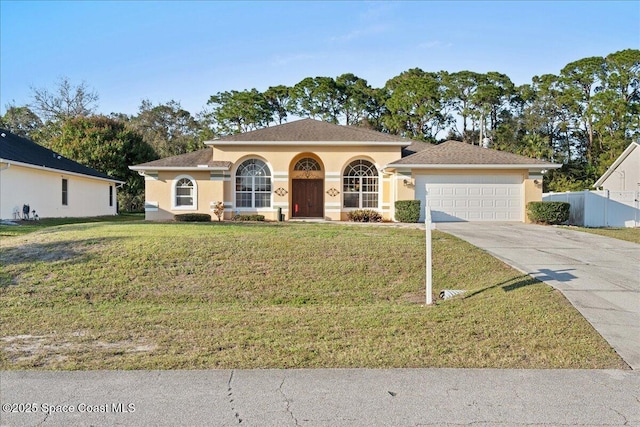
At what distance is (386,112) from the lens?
4838 centimetres

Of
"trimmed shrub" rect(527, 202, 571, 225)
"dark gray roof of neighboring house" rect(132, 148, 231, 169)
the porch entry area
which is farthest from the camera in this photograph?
the porch entry area

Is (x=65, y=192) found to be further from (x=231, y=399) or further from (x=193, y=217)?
(x=231, y=399)

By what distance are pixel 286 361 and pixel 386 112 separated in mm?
44912

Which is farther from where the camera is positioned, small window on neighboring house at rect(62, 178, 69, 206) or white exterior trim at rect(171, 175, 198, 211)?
small window on neighboring house at rect(62, 178, 69, 206)

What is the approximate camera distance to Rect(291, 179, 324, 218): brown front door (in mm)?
24531

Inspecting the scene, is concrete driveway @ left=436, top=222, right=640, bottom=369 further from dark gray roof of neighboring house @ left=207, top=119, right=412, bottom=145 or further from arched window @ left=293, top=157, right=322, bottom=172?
arched window @ left=293, top=157, right=322, bottom=172

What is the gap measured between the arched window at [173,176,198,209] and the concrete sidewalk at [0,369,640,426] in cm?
1843

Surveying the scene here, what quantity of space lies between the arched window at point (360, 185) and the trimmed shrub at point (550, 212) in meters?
7.23

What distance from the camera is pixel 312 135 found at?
23781 millimetres

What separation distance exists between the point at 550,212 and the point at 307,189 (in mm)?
11357

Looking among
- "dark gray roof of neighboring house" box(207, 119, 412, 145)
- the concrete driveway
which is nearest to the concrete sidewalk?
the concrete driveway

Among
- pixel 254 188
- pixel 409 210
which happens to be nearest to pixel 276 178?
pixel 254 188

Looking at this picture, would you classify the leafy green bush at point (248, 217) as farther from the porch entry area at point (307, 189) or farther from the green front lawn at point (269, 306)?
the green front lawn at point (269, 306)

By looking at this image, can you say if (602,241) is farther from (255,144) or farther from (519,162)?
(255,144)
